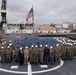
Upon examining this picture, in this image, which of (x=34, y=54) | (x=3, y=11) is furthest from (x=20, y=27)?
(x=34, y=54)

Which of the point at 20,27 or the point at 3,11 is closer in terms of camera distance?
the point at 20,27

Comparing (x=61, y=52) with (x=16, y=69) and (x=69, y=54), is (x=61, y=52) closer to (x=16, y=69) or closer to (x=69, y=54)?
(x=69, y=54)

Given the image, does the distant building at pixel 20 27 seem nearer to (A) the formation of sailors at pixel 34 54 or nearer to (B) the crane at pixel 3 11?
(B) the crane at pixel 3 11

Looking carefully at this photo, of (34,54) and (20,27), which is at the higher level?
(20,27)

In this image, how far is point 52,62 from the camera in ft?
36.3

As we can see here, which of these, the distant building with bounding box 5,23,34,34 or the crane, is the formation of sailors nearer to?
the distant building with bounding box 5,23,34,34

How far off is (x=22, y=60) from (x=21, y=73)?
1916 mm

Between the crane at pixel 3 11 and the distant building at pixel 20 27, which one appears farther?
the crane at pixel 3 11

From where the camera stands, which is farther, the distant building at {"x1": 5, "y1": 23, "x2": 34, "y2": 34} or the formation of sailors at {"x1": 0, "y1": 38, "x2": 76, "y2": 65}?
the distant building at {"x1": 5, "y1": 23, "x2": 34, "y2": 34}

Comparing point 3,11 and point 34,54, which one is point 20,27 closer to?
point 3,11

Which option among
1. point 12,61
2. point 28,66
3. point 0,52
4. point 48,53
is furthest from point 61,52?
point 0,52

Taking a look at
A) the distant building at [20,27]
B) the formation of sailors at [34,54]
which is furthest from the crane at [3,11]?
the formation of sailors at [34,54]

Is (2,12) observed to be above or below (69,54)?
above

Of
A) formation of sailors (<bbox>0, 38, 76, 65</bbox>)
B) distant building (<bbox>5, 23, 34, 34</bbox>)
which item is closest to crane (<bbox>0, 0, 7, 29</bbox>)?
distant building (<bbox>5, 23, 34, 34</bbox>)
